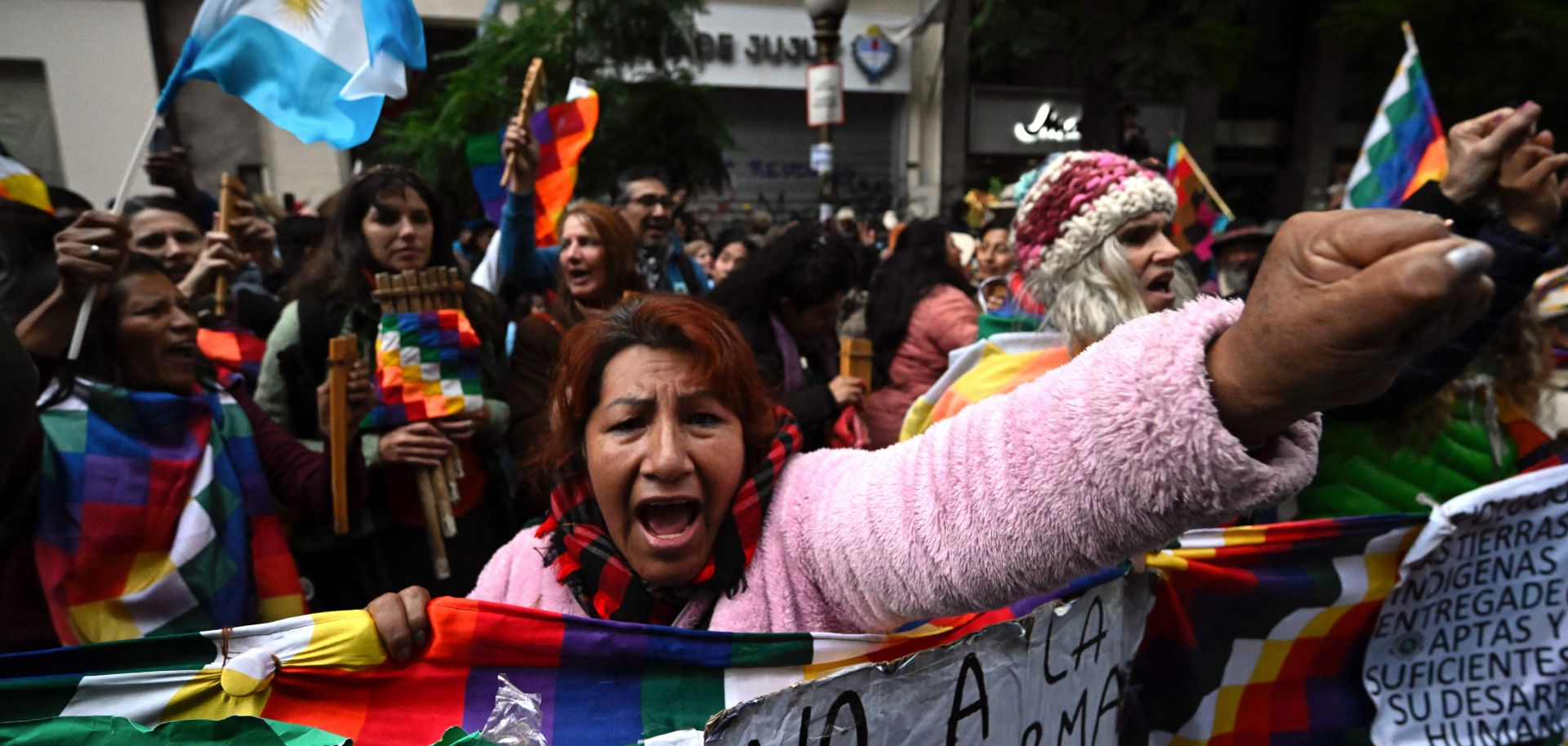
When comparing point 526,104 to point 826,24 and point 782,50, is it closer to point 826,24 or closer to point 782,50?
point 826,24

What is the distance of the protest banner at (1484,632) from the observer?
6.92 ft

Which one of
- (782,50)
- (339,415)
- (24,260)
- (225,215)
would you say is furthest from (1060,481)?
(782,50)

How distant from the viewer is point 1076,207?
2549mm

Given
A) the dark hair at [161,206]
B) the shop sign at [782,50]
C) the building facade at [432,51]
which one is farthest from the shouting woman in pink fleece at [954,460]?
the shop sign at [782,50]

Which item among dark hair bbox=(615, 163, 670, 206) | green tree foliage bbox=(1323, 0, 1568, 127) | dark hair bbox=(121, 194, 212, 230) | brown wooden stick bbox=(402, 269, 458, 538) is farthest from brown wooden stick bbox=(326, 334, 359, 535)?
green tree foliage bbox=(1323, 0, 1568, 127)

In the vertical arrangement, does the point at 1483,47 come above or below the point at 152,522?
above

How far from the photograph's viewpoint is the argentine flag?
6.05 ft

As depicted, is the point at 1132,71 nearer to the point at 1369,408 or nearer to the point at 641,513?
the point at 1369,408

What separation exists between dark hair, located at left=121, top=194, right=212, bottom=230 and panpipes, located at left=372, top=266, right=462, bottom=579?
6.31ft

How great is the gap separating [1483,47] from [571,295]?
8698 millimetres

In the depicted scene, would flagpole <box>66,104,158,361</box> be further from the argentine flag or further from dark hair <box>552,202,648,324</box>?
dark hair <box>552,202,648,324</box>

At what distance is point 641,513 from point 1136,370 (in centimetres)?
88

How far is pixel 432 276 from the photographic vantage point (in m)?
2.74

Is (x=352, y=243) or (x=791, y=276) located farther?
(x=791, y=276)
